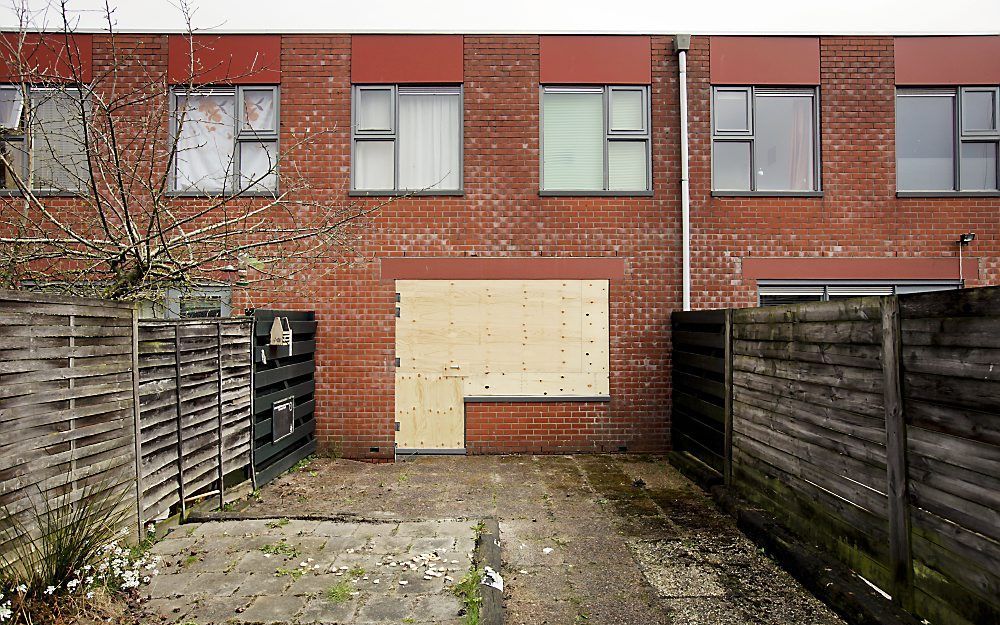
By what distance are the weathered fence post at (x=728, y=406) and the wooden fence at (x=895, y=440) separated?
688 millimetres

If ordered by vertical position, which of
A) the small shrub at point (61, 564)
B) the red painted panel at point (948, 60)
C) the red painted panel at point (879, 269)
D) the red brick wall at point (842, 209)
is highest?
the red painted panel at point (948, 60)

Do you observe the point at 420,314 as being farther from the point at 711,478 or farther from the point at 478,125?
the point at 711,478

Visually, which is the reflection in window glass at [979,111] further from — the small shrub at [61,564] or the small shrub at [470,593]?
the small shrub at [61,564]

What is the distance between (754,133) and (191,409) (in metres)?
7.99

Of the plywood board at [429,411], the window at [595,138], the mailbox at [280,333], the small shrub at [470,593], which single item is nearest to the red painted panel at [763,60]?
the window at [595,138]

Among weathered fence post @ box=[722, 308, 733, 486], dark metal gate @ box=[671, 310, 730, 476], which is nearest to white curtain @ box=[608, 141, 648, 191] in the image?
dark metal gate @ box=[671, 310, 730, 476]

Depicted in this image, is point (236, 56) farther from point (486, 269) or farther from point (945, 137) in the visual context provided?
point (945, 137)

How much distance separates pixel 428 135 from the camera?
29.6 ft

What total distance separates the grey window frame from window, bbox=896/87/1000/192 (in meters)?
1.13

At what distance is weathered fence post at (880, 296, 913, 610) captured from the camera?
3.77m

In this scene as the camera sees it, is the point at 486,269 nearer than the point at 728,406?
No

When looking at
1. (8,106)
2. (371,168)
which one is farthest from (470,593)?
(8,106)

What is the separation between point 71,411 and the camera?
4238mm

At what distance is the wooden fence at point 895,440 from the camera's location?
321 cm
